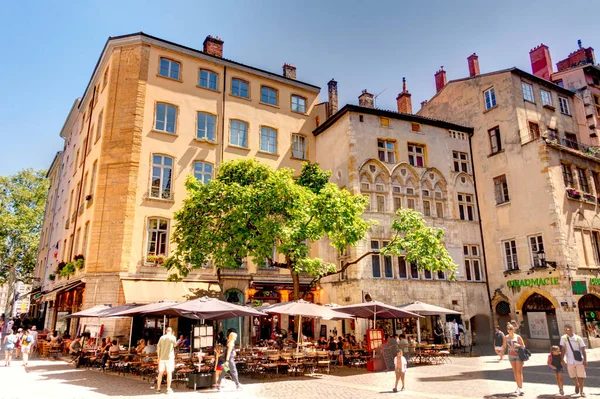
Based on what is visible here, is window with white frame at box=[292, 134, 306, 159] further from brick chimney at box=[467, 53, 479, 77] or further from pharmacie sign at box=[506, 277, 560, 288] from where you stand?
pharmacie sign at box=[506, 277, 560, 288]

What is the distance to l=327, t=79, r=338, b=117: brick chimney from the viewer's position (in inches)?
1136

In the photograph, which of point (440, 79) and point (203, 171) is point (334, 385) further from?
point (440, 79)

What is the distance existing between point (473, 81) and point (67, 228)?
2834 centimetres

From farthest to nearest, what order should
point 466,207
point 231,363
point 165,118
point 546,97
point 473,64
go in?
point 473,64 < point 546,97 < point 466,207 < point 165,118 < point 231,363

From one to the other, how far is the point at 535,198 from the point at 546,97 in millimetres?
8520

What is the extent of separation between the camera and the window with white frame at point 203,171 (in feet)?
79.0

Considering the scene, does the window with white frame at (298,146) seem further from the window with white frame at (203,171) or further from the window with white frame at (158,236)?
the window with white frame at (158,236)

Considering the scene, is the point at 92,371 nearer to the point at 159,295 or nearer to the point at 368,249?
the point at 159,295

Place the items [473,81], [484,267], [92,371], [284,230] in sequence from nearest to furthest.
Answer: [92,371], [284,230], [484,267], [473,81]

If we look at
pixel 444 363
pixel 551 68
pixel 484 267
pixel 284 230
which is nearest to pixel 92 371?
pixel 284 230

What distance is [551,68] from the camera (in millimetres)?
32094

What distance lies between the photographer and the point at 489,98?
2806 cm

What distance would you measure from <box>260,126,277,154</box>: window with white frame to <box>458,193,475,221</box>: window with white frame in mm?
12091

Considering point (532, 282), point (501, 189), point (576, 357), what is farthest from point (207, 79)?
point (576, 357)
